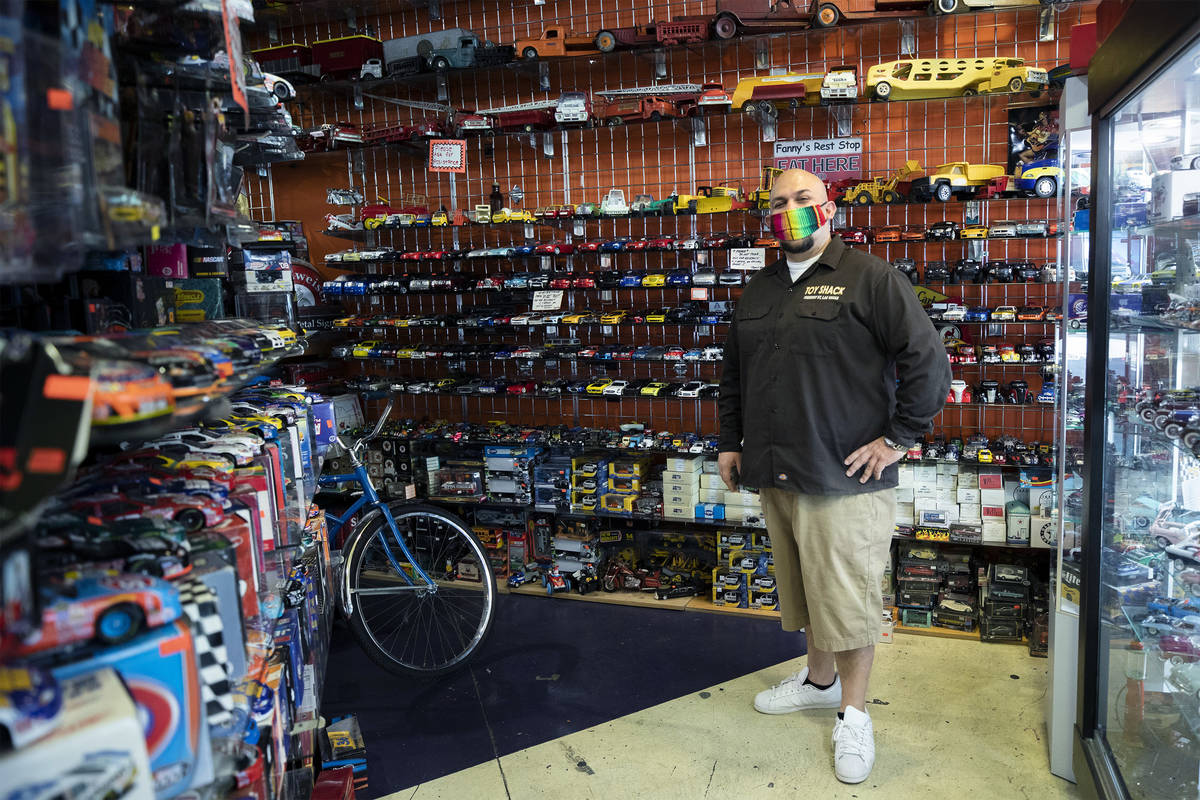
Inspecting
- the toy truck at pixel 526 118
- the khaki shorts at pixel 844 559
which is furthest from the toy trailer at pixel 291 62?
the khaki shorts at pixel 844 559

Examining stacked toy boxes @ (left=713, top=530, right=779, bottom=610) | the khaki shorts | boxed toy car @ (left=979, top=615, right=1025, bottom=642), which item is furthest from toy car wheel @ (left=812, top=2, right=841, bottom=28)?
boxed toy car @ (left=979, top=615, right=1025, bottom=642)

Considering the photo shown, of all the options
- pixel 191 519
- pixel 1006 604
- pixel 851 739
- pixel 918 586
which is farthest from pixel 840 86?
pixel 191 519

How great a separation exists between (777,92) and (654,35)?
762 millimetres

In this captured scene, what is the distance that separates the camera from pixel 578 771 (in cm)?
309

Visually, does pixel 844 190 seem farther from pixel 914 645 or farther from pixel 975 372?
pixel 914 645

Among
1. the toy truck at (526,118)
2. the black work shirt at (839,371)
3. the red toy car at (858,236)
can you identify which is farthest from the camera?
the toy truck at (526,118)

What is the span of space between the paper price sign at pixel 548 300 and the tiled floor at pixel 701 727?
1.82m

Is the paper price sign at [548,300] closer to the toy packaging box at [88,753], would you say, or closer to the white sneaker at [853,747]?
the white sneaker at [853,747]

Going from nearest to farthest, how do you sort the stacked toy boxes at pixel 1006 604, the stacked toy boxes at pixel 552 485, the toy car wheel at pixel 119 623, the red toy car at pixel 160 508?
→ 1. the toy car wheel at pixel 119 623
2. the red toy car at pixel 160 508
3. the stacked toy boxes at pixel 1006 604
4. the stacked toy boxes at pixel 552 485

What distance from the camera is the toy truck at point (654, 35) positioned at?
14.3 ft

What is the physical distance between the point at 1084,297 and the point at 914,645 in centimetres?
200

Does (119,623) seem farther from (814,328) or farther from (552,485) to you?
(552,485)

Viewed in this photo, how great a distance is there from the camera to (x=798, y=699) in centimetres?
343

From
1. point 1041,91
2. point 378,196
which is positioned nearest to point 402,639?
point 378,196
